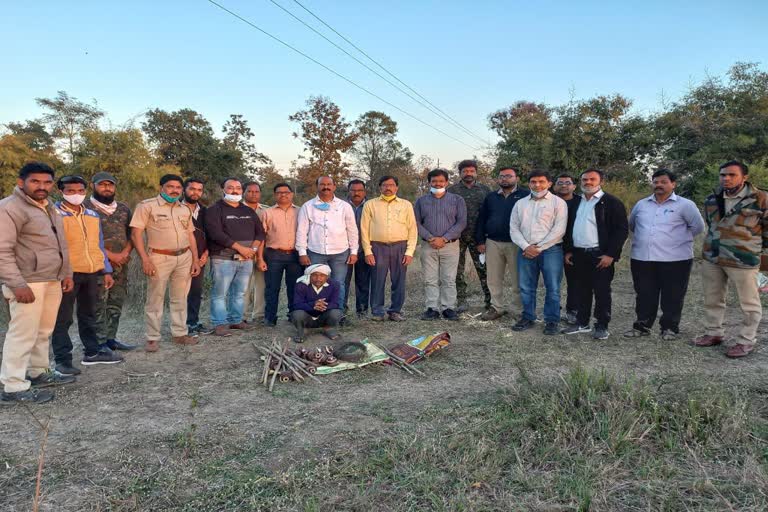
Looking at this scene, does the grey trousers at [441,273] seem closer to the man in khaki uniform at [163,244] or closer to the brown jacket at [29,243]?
the man in khaki uniform at [163,244]

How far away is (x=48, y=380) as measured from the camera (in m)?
4.27

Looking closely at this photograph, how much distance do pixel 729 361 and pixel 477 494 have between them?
350cm

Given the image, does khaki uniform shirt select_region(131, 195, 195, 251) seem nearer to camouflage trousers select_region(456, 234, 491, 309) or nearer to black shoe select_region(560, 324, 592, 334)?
camouflage trousers select_region(456, 234, 491, 309)

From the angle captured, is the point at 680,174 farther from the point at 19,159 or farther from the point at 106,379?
the point at 19,159

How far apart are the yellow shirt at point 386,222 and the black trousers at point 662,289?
8.81 feet

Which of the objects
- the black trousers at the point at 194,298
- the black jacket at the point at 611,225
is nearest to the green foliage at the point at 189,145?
the black trousers at the point at 194,298

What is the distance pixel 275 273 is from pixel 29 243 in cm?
281

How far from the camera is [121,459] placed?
2998 mm

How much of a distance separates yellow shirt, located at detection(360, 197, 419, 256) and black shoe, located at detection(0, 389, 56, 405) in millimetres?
3693

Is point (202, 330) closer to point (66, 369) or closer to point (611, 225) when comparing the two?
point (66, 369)

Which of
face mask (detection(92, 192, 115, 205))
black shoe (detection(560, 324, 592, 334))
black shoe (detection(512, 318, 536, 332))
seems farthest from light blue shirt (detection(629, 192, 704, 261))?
face mask (detection(92, 192, 115, 205))

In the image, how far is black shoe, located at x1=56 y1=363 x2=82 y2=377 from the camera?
4.48 m

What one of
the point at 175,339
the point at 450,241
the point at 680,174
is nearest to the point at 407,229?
the point at 450,241

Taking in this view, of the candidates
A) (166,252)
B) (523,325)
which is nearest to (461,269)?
(523,325)
